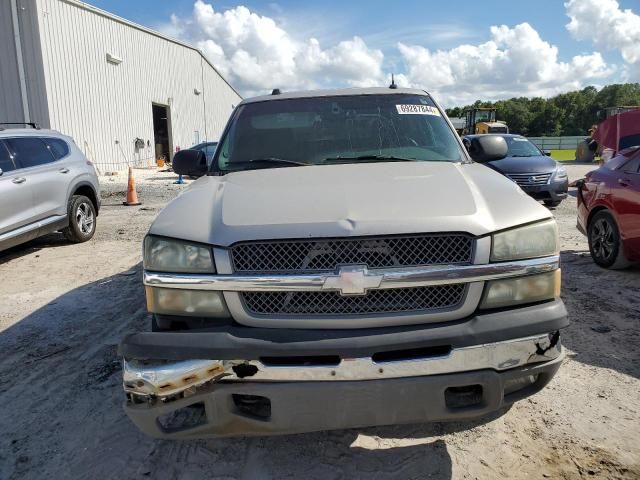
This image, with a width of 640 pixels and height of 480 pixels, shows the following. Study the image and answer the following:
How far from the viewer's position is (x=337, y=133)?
364 centimetres

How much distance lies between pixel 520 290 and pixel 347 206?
0.86 meters

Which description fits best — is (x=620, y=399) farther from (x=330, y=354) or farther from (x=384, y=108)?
(x=384, y=108)

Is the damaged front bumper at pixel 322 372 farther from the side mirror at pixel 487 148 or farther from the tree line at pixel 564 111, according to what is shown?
the tree line at pixel 564 111

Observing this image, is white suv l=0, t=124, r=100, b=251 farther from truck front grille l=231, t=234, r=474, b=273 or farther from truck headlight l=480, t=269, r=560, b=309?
truck headlight l=480, t=269, r=560, b=309

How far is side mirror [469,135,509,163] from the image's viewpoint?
389 centimetres

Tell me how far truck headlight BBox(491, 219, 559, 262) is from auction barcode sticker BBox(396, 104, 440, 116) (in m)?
1.70

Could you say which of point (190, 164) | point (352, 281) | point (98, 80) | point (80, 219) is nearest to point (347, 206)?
point (352, 281)

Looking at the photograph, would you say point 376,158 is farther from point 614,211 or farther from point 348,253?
point 614,211

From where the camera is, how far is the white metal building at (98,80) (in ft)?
62.7

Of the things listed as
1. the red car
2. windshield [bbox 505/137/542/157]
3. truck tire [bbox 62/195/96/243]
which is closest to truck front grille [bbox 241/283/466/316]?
the red car

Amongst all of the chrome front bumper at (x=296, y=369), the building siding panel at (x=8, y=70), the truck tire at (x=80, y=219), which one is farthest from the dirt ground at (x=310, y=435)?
the building siding panel at (x=8, y=70)

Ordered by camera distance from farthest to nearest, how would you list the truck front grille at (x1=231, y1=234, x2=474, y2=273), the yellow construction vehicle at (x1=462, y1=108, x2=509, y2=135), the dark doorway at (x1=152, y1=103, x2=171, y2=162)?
the yellow construction vehicle at (x1=462, y1=108, x2=509, y2=135) < the dark doorway at (x1=152, y1=103, x2=171, y2=162) < the truck front grille at (x1=231, y1=234, x2=474, y2=273)

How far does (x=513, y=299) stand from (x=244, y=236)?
48.2 inches

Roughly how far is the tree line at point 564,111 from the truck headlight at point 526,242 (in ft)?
246
